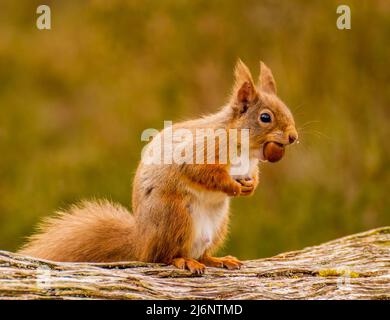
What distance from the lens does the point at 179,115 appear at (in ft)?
31.5

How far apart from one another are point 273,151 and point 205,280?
0.73 m

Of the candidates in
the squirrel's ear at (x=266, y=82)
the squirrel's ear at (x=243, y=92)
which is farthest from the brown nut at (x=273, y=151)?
the squirrel's ear at (x=266, y=82)

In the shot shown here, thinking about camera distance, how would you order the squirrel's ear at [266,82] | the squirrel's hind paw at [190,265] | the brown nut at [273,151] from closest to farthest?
the squirrel's hind paw at [190,265] → the brown nut at [273,151] → the squirrel's ear at [266,82]

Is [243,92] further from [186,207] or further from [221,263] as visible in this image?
[221,263]

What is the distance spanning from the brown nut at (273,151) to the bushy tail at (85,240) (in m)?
0.82

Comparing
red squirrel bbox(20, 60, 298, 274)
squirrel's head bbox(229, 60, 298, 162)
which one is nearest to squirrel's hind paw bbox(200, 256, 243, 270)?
red squirrel bbox(20, 60, 298, 274)

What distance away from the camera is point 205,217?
5.10 metres

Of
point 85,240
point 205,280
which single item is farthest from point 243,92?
point 85,240

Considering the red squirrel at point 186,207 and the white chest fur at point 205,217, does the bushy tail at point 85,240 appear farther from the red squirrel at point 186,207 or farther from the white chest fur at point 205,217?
the white chest fur at point 205,217

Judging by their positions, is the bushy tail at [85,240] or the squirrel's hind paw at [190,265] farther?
the bushy tail at [85,240]

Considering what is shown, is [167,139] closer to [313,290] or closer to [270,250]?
[313,290]

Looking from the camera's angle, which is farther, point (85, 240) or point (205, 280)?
point (85, 240)

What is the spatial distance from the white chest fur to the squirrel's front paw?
10 cm

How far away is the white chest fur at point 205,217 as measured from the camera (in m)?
5.06
